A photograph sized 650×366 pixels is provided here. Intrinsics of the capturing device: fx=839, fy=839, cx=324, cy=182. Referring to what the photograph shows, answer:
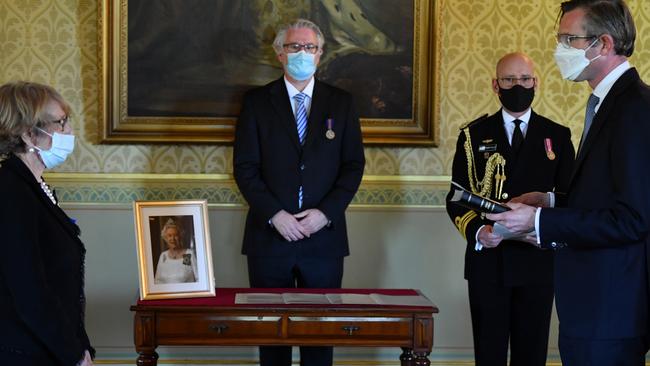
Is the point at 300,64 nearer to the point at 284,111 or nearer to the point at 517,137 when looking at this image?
the point at 284,111

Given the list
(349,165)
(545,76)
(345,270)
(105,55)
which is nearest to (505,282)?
(349,165)

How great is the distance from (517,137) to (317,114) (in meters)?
0.97

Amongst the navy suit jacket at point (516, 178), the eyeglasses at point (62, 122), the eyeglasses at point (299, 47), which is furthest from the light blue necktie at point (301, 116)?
the eyeglasses at point (62, 122)

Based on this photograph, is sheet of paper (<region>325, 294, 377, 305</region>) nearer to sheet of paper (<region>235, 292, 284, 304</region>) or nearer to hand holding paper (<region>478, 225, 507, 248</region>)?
sheet of paper (<region>235, 292, 284, 304</region>)

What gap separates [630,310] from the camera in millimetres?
2516

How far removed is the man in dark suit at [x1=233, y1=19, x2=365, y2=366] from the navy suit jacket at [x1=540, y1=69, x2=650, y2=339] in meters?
1.57

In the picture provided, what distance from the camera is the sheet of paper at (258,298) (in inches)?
142

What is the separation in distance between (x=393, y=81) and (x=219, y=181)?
1153 millimetres

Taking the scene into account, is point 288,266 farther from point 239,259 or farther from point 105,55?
point 105,55

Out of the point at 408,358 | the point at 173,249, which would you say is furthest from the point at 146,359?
the point at 408,358

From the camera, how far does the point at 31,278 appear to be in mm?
2414

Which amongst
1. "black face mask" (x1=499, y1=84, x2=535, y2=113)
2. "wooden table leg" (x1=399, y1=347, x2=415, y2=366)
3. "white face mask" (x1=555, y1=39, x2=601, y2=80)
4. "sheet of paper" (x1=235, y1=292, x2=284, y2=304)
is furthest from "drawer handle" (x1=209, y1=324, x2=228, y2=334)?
"white face mask" (x1=555, y1=39, x2=601, y2=80)

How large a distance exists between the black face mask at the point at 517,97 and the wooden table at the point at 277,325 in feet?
3.34

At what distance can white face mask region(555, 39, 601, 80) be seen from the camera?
8.98ft
